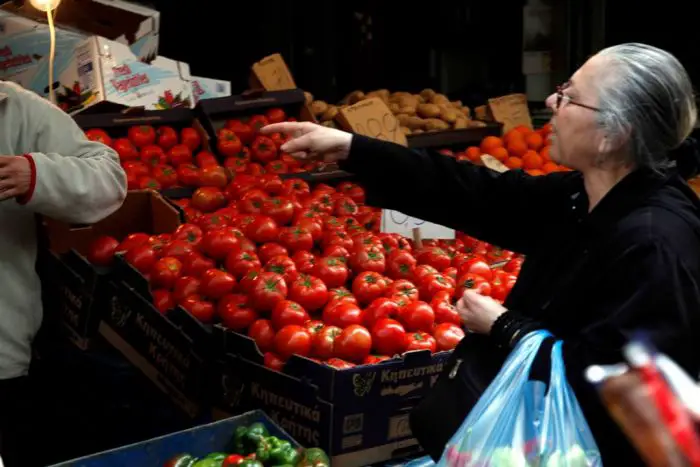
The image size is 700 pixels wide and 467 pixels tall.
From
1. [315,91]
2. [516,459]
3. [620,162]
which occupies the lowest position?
[315,91]

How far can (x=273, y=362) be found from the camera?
276 centimetres

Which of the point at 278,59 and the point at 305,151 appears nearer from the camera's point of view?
the point at 305,151

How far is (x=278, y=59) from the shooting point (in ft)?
18.1

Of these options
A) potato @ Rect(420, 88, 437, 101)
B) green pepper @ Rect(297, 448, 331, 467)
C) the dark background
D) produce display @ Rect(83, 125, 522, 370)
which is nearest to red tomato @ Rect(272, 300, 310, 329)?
produce display @ Rect(83, 125, 522, 370)

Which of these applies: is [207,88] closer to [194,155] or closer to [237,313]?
[194,155]

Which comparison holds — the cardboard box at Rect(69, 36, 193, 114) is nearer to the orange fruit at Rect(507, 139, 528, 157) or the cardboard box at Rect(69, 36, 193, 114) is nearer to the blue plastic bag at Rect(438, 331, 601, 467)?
the orange fruit at Rect(507, 139, 528, 157)

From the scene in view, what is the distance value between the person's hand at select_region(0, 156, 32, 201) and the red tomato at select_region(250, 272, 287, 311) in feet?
2.68

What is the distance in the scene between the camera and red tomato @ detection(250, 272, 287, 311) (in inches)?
118

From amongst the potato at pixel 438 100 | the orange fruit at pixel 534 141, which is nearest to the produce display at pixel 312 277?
the orange fruit at pixel 534 141

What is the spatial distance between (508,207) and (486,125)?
11.2ft

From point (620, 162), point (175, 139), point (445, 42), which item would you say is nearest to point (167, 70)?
point (175, 139)

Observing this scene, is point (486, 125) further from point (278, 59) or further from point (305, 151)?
point (305, 151)

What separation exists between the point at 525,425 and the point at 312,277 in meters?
1.48

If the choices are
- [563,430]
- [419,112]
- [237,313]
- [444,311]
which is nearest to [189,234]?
[237,313]
